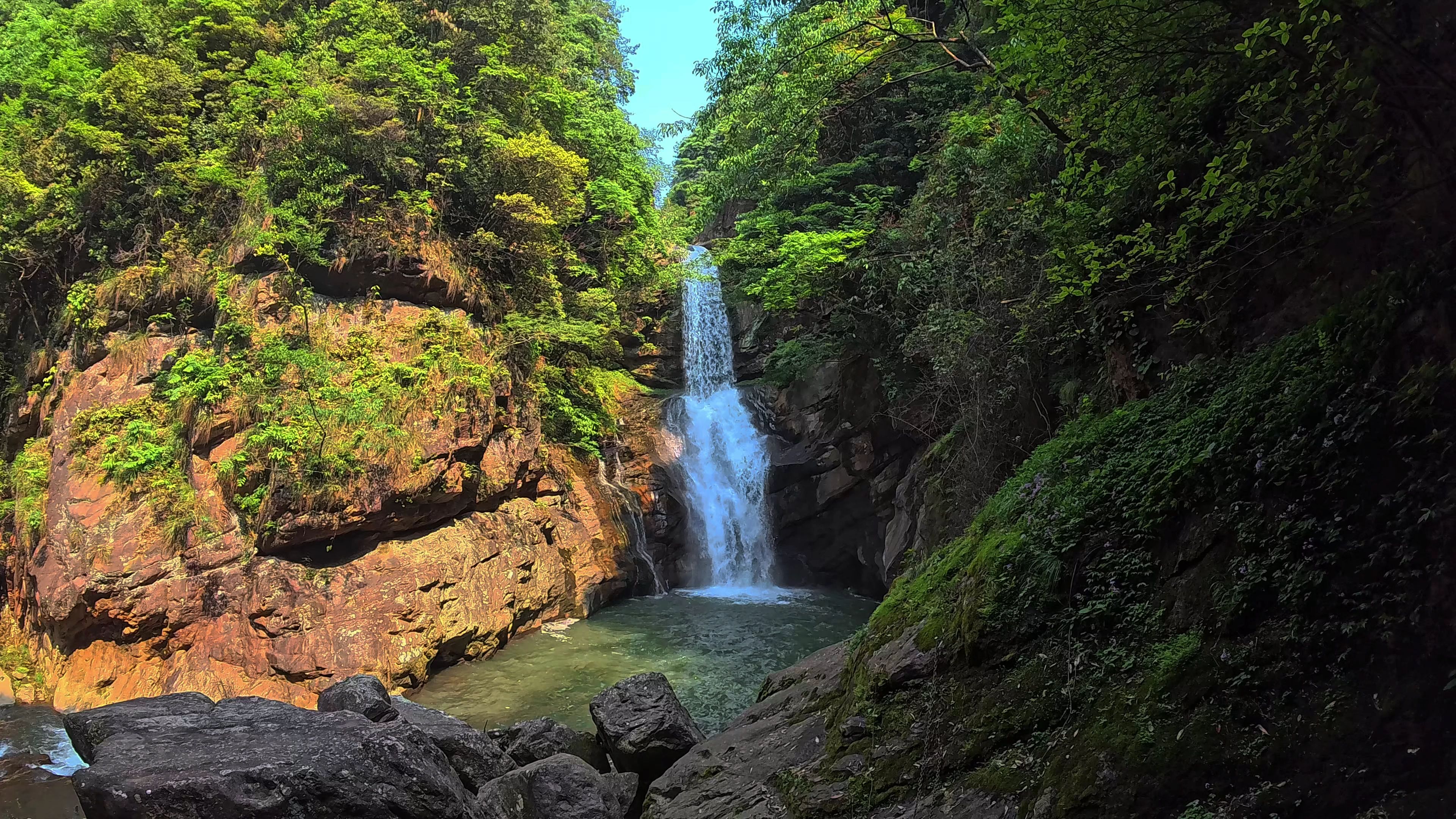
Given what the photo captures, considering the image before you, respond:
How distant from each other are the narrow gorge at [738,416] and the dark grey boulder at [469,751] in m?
0.04

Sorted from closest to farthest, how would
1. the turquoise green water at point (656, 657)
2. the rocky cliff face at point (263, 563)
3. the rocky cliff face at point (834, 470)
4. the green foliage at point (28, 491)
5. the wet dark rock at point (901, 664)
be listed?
1. the wet dark rock at point (901, 664)
2. the turquoise green water at point (656, 657)
3. the rocky cliff face at point (263, 563)
4. the green foliage at point (28, 491)
5. the rocky cliff face at point (834, 470)

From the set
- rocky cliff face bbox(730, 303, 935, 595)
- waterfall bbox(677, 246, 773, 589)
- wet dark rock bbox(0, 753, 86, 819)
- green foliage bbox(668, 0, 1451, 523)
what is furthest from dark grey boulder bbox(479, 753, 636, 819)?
waterfall bbox(677, 246, 773, 589)

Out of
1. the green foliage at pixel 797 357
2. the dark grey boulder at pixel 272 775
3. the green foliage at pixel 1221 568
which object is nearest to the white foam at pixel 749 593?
the green foliage at pixel 797 357

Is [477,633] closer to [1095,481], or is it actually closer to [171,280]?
[171,280]

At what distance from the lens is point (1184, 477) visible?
13.3ft

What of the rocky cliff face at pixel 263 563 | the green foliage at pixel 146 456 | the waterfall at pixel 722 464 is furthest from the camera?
the waterfall at pixel 722 464

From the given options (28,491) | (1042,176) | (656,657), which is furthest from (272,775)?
(28,491)

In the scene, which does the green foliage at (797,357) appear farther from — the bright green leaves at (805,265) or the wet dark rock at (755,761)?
the wet dark rock at (755,761)

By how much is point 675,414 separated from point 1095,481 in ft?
47.0

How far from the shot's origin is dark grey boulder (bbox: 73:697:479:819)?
14.6ft

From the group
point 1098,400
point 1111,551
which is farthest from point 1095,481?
point 1098,400

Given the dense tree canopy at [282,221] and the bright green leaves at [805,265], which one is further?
the bright green leaves at [805,265]

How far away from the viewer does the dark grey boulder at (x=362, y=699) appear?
7.90 meters

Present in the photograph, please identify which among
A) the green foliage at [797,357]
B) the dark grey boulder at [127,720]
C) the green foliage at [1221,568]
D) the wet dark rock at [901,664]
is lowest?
the dark grey boulder at [127,720]
